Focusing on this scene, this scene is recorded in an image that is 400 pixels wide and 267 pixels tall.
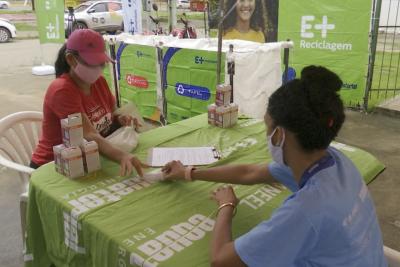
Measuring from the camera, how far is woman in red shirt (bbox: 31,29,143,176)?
171 cm

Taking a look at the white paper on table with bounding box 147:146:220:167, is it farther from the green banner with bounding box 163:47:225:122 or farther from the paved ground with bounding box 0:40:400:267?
the green banner with bounding box 163:47:225:122

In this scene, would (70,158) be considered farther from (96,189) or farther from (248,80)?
(248,80)

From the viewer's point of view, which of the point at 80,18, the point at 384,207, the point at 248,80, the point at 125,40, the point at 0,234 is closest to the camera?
the point at 0,234

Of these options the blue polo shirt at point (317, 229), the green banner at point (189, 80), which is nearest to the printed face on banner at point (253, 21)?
the green banner at point (189, 80)

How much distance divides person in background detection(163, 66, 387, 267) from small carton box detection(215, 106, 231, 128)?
40.5 inches

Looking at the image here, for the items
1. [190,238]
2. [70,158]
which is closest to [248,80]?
[70,158]

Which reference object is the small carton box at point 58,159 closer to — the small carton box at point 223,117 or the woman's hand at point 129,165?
the woman's hand at point 129,165

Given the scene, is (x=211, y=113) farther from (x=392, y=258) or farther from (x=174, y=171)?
(x=392, y=258)

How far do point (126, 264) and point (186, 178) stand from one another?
466 mm

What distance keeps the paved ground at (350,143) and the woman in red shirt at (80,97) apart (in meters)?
0.80

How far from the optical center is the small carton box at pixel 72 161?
152cm

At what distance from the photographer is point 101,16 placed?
1301 cm

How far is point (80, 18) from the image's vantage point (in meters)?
12.7

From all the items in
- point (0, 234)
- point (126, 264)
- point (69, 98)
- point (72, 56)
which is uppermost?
point (72, 56)
